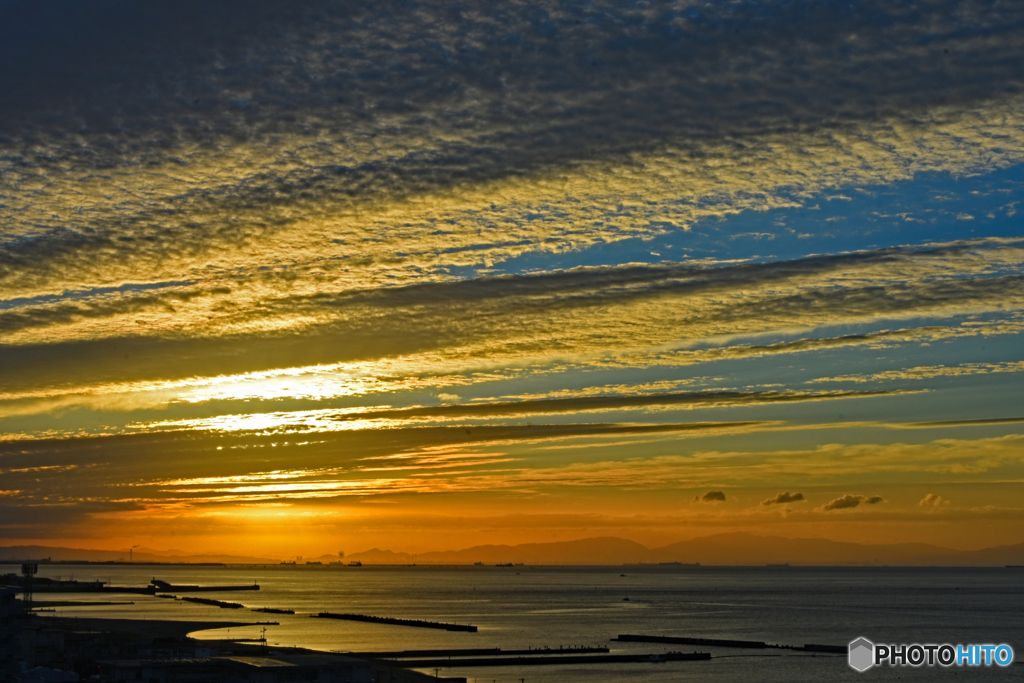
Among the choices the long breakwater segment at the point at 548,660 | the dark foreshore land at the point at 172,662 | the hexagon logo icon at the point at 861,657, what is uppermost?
the hexagon logo icon at the point at 861,657

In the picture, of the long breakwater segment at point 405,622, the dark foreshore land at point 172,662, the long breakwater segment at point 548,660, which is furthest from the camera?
the long breakwater segment at point 405,622

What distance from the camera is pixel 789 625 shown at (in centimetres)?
15600

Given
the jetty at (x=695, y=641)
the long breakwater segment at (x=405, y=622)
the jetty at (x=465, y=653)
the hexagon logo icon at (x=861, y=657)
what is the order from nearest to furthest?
the hexagon logo icon at (x=861, y=657) < the jetty at (x=465, y=653) < the jetty at (x=695, y=641) < the long breakwater segment at (x=405, y=622)

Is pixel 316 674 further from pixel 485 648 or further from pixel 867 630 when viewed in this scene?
pixel 867 630

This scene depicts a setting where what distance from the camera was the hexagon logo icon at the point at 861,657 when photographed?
95.6m

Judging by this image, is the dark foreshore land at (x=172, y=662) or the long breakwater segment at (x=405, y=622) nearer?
the dark foreshore land at (x=172, y=662)

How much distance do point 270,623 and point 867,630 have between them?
343 feet

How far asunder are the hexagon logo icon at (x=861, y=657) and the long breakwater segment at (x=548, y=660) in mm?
16856
